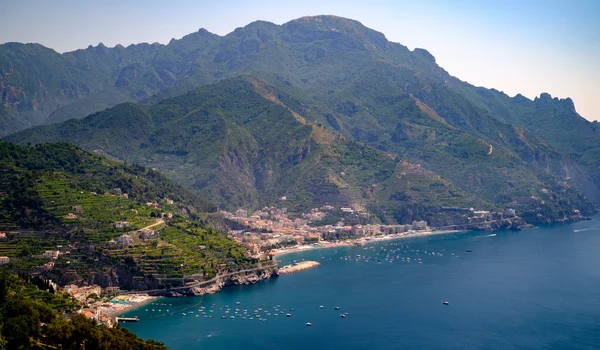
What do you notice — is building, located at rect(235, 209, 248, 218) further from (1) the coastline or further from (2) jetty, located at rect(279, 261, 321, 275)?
(2) jetty, located at rect(279, 261, 321, 275)

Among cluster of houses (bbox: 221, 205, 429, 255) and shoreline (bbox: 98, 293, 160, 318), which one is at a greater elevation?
cluster of houses (bbox: 221, 205, 429, 255)

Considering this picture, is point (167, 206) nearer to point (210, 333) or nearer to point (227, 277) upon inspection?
point (227, 277)

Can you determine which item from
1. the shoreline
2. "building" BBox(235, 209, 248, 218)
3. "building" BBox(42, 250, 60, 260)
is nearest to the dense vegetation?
the shoreline

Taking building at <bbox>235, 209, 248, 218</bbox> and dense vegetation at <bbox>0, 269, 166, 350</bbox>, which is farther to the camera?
building at <bbox>235, 209, 248, 218</bbox>

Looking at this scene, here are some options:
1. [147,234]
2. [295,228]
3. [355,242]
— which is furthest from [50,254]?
[355,242]

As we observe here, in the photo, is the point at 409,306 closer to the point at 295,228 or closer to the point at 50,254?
the point at 50,254

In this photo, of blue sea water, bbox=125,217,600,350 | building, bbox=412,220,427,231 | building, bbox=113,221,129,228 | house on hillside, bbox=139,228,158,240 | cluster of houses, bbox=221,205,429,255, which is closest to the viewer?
blue sea water, bbox=125,217,600,350

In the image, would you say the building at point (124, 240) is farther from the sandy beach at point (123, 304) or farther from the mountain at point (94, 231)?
the sandy beach at point (123, 304)
